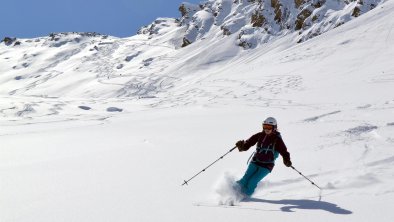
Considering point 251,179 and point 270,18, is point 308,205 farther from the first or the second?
point 270,18

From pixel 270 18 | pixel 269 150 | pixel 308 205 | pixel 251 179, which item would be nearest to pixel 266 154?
pixel 269 150

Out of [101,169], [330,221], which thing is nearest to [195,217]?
[330,221]

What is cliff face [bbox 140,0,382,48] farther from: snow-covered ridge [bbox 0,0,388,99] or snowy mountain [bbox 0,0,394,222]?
snowy mountain [bbox 0,0,394,222]

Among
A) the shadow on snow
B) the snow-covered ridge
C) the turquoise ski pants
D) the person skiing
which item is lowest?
the shadow on snow

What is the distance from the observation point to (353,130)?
1063 centimetres

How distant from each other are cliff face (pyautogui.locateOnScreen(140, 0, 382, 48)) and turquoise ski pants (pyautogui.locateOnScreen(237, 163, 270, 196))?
136 feet

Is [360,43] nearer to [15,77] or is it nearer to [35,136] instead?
[35,136]

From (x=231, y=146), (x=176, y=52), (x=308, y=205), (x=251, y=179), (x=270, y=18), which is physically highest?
(x=270, y=18)

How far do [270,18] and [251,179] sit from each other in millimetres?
57194

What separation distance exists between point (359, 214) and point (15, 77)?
95.2 meters

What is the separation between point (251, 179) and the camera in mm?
6637

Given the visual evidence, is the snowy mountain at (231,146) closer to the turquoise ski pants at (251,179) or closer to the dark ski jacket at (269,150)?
the turquoise ski pants at (251,179)

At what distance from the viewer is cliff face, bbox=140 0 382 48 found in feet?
155

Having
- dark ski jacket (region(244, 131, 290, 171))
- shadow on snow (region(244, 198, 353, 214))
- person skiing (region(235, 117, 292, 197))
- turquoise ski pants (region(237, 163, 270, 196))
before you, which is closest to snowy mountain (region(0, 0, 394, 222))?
shadow on snow (region(244, 198, 353, 214))
